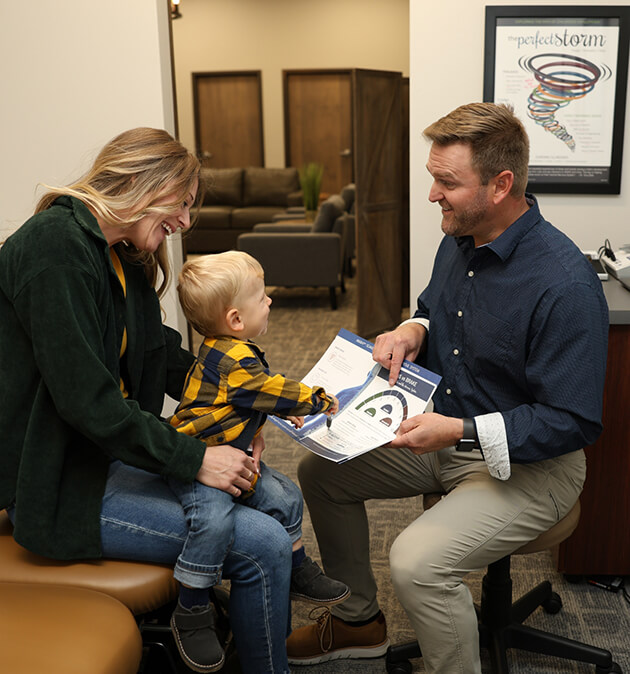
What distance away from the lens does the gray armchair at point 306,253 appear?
6.88 metres

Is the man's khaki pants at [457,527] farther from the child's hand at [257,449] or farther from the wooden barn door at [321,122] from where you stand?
the wooden barn door at [321,122]

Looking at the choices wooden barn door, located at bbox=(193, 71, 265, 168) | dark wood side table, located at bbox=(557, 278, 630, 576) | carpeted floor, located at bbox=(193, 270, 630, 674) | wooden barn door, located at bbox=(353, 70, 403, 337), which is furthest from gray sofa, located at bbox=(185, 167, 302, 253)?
dark wood side table, located at bbox=(557, 278, 630, 576)

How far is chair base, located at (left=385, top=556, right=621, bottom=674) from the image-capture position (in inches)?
80.1

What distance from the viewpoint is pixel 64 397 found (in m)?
1.54

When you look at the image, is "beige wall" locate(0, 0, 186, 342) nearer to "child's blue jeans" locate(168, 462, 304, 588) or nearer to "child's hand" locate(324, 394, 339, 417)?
"child's hand" locate(324, 394, 339, 417)

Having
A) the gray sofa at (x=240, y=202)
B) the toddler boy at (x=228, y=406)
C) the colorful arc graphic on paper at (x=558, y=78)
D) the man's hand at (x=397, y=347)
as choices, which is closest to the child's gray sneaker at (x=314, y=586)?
the toddler boy at (x=228, y=406)

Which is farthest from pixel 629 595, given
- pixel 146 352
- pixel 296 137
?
pixel 296 137

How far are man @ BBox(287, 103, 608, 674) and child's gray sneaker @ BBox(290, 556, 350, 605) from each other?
0.19 meters

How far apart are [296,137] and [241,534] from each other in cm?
1008

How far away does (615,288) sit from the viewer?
2.54 metres

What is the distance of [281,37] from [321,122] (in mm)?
1268

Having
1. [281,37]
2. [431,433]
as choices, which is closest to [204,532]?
[431,433]

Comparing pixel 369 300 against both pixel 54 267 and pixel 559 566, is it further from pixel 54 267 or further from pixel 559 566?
pixel 54 267

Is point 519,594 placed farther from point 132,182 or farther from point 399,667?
point 132,182
